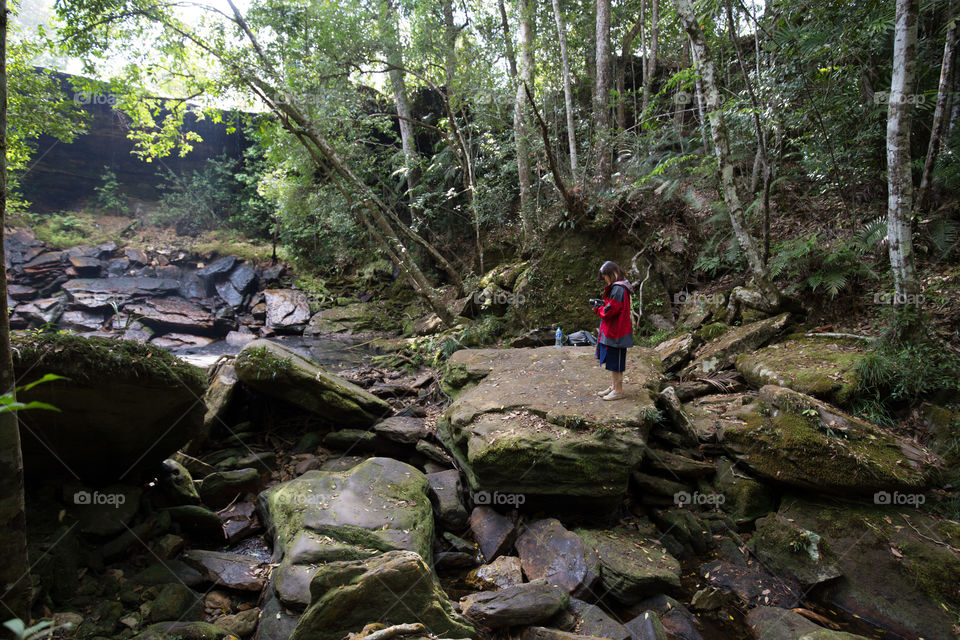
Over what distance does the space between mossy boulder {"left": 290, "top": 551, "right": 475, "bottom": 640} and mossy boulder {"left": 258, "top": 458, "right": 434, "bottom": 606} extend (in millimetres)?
648

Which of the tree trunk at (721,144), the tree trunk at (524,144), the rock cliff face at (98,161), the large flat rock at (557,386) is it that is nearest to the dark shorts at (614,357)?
the large flat rock at (557,386)

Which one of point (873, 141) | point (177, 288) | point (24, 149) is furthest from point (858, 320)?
point (177, 288)

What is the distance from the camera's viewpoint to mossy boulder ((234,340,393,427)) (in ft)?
19.4

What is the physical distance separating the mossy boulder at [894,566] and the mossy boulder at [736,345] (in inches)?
109

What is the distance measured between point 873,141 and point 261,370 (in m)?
9.80

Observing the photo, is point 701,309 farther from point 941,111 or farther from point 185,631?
point 185,631

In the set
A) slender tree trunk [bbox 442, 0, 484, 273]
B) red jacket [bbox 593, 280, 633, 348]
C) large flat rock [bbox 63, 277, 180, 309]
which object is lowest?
red jacket [bbox 593, 280, 633, 348]

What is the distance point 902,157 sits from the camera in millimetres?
4996

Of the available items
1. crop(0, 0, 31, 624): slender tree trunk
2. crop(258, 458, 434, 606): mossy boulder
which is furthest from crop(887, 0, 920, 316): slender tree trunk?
crop(0, 0, 31, 624): slender tree trunk

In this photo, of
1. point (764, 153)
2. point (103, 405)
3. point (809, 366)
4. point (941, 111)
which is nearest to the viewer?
point (103, 405)

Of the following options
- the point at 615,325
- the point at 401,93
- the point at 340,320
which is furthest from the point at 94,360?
the point at 401,93

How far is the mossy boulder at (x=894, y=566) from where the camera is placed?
11.1ft

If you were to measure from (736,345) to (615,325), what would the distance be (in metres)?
2.94

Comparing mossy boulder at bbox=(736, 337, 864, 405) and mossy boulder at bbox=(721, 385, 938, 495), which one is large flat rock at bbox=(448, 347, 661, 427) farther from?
mossy boulder at bbox=(736, 337, 864, 405)
